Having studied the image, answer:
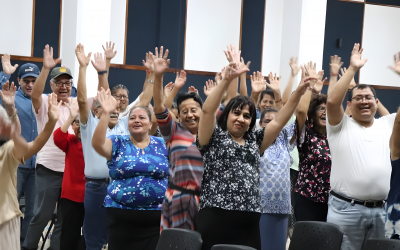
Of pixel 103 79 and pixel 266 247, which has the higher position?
pixel 103 79

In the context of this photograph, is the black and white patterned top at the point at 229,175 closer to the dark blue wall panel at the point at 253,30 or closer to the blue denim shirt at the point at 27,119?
the blue denim shirt at the point at 27,119

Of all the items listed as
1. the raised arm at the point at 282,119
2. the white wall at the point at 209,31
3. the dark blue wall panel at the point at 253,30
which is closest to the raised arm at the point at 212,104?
the raised arm at the point at 282,119

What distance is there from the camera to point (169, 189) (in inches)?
94.3

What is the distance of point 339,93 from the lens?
238 cm

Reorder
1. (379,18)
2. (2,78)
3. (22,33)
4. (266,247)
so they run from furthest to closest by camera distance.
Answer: (379,18), (22,33), (2,78), (266,247)

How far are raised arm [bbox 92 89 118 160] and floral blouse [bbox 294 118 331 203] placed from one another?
133cm

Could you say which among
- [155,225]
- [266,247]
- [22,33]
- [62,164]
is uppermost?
[22,33]

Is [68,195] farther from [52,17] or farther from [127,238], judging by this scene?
[52,17]

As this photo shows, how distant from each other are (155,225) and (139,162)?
0.44 m

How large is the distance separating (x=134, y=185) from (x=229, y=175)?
73 cm

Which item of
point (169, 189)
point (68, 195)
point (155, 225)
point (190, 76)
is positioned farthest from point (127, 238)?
point (190, 76)

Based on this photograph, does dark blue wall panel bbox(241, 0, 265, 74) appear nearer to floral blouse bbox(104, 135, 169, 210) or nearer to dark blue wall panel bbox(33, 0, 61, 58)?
dark blue wall panel bbox(33, 0, 61, 58)

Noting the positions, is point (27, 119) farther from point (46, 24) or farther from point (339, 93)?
point (339, 93)

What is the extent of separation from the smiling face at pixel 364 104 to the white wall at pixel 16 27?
14.8ft
